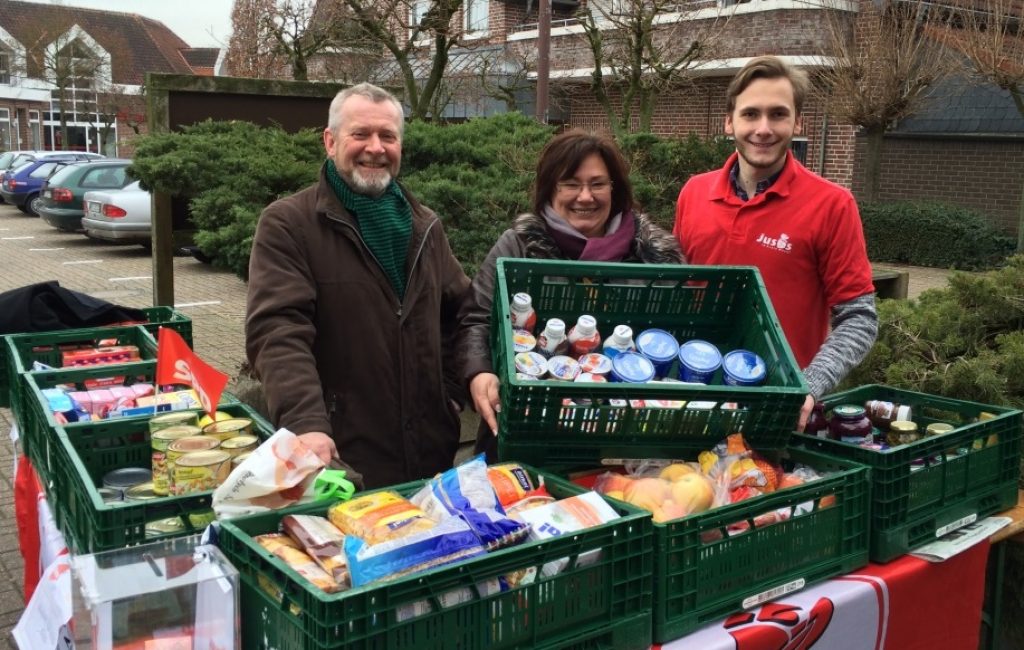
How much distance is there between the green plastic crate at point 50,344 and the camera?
3451 millimetres

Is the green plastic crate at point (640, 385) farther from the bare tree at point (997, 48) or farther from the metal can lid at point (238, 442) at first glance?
the bare tree at point (997, 48)

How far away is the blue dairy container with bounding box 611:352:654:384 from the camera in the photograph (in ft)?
7.72

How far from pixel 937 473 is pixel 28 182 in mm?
24439

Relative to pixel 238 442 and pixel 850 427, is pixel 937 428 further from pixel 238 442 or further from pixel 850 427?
pixel 238 442

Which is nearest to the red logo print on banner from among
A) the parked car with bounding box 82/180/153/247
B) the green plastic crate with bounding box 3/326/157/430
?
the green plastic crate with bounding box 3/326/157/430

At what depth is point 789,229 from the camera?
289cm

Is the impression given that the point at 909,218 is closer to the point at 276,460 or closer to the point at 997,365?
the point at 997,365

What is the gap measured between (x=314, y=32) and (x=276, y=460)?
49.9 ft

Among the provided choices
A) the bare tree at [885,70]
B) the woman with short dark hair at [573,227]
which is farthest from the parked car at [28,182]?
the woman with short dark hair at [573,227]

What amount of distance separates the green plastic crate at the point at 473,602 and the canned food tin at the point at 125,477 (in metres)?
0.65

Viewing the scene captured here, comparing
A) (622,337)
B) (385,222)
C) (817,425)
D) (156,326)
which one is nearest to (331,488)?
(622,337)

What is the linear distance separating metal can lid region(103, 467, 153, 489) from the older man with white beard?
→ 0.37 meters

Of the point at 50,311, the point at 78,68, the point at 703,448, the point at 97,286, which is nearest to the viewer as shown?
the point at 703,448

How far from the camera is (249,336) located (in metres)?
2.76
